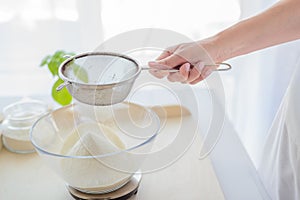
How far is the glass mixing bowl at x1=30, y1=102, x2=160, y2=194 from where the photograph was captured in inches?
32.6

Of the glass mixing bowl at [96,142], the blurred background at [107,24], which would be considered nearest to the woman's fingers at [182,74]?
the glass mixing bowl at [96,142]

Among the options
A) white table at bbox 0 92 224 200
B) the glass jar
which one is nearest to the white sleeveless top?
white table at bbox 0 92 224 200

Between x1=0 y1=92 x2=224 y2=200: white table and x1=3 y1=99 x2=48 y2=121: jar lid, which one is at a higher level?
x1=3 y1=99 x2=48 y2=121: jar lid

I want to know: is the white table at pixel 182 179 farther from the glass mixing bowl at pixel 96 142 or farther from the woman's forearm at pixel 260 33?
the woman's forearm at pixel 260 33

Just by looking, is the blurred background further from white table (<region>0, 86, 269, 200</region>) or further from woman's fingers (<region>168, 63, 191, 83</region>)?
woman's fingers (<region>168, 63, 191, 83</region>)

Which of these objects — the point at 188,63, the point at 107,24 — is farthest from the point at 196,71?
the point at 107,24

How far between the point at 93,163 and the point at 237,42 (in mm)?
364

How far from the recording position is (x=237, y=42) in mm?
897

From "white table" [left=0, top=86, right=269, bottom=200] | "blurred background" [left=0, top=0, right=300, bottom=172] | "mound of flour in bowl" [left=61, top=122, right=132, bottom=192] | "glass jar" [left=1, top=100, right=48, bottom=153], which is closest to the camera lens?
"mound of flour in bowl" [left=61, top=122, right=132, bottom=192]

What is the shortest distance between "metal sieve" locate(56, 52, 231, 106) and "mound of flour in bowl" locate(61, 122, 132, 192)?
3.0 inches

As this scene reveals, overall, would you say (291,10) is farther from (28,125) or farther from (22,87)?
(22,87)

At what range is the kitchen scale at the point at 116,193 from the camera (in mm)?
866

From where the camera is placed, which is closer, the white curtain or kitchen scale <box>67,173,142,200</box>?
kitchen scale <box>67,173,142,200</box>

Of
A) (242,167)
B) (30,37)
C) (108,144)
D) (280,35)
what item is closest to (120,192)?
(108,144)
